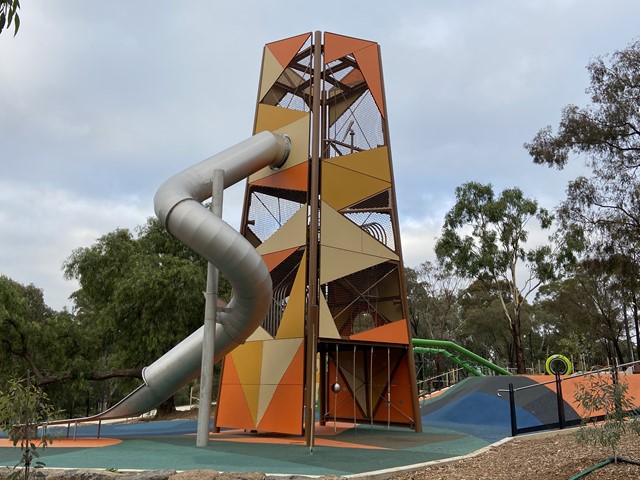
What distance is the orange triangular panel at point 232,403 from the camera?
14.6 metres

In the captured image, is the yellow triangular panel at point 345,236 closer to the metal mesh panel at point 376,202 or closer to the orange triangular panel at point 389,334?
the metal mesh panel at point 376,202

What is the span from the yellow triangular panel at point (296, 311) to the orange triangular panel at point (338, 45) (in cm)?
666

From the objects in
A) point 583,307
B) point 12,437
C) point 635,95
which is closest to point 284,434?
point 12,437

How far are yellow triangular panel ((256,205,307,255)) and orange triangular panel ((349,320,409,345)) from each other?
2986 millimetres

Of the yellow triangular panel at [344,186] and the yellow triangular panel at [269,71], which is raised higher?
the yellow triangular panel at [269,71]

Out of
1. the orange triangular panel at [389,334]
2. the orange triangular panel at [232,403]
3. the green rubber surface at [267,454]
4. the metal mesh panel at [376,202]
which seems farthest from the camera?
the metal mesh panel at [376,202]

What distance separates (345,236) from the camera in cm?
1505

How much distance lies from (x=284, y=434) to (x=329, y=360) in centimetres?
502

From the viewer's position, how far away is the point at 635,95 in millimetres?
18828

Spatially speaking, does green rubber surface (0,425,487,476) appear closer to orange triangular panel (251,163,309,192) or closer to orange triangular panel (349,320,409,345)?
orange triangular panel (349,320,409,345)

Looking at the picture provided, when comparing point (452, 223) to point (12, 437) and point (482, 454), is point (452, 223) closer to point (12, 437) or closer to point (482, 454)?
point (482, 454)

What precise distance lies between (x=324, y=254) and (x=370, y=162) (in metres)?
3.50

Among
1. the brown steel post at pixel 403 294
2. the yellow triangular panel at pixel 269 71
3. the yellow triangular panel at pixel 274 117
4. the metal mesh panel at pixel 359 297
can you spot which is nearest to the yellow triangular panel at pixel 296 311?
the metal mesh panel at pixel 359 297

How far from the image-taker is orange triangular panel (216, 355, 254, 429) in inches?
575
